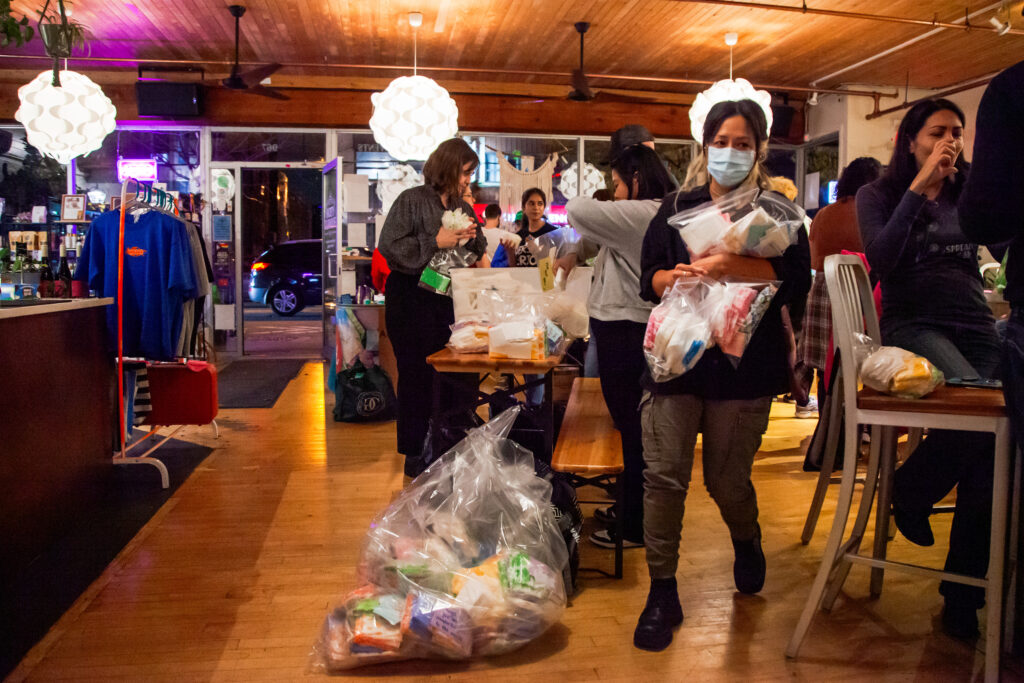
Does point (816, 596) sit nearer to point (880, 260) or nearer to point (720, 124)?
point (880, 260)

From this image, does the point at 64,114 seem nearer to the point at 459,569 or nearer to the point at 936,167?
the point at 459,569

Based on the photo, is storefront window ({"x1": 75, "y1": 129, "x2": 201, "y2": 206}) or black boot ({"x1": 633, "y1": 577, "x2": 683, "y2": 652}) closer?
black boot ({"x1": 633, "y1": 577, "x2": 683, "y2": 652})

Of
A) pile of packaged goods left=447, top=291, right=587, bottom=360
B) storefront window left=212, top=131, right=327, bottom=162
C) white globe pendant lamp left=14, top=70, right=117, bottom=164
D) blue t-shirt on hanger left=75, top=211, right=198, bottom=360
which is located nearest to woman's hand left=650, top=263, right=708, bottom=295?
pile of packaged goods left=447, top=291, right=587, bottom=360

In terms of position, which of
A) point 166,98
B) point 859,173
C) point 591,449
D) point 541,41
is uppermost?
point 541,41

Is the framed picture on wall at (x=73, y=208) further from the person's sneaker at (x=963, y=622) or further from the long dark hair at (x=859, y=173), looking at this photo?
the person's sneaker at (x=963, y=622)

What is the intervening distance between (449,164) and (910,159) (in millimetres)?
1763

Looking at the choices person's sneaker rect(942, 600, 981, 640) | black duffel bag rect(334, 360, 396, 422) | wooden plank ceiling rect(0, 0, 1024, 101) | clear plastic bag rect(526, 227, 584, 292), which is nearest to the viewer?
person's sneaker rect(942, 600, 981, 640)

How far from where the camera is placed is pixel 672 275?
6.33ft

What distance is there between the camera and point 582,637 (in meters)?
2.07

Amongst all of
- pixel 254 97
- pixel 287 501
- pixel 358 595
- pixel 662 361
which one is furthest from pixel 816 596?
pixel 254 97

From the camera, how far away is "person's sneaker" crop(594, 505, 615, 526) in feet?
9.81

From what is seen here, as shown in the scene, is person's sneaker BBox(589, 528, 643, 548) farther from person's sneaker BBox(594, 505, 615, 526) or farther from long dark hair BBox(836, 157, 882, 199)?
long dark hair BBox(836, 157, 882, 199)

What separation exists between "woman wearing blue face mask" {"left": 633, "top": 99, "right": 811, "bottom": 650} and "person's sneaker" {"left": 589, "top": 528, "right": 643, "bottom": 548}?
66 centimetres

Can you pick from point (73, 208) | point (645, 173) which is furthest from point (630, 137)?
point (73, 208)
